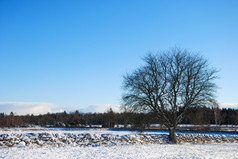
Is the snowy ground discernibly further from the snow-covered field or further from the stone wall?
the stone wall

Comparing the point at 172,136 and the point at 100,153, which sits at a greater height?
the point at 172,136

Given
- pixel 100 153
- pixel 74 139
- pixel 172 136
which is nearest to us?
pixel 100 153

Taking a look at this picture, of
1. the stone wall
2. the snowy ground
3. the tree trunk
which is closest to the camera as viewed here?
the snowy ground

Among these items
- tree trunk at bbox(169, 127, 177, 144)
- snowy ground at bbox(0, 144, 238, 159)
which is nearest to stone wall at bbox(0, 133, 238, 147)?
tree trunk at bbox(169, 127, 177, 144)

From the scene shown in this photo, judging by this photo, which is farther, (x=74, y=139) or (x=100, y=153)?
(x=74, y=139)

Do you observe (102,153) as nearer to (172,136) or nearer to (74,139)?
(74,139)

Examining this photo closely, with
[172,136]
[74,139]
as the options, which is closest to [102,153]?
[74,139]

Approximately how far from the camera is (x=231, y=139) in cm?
3086

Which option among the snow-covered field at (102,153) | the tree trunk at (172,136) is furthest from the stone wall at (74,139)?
the snow-covered field at (102,153)

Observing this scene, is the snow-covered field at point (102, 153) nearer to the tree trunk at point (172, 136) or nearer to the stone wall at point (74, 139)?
the stone wall at point (74, 139)

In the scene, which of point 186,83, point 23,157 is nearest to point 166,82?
point 186,83

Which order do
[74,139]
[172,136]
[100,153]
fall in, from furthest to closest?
1. [172,136]
2. [74,139]
3. [100,153]

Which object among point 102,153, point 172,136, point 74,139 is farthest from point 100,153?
point 172,136

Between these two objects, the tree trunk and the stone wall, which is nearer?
the stone wall
